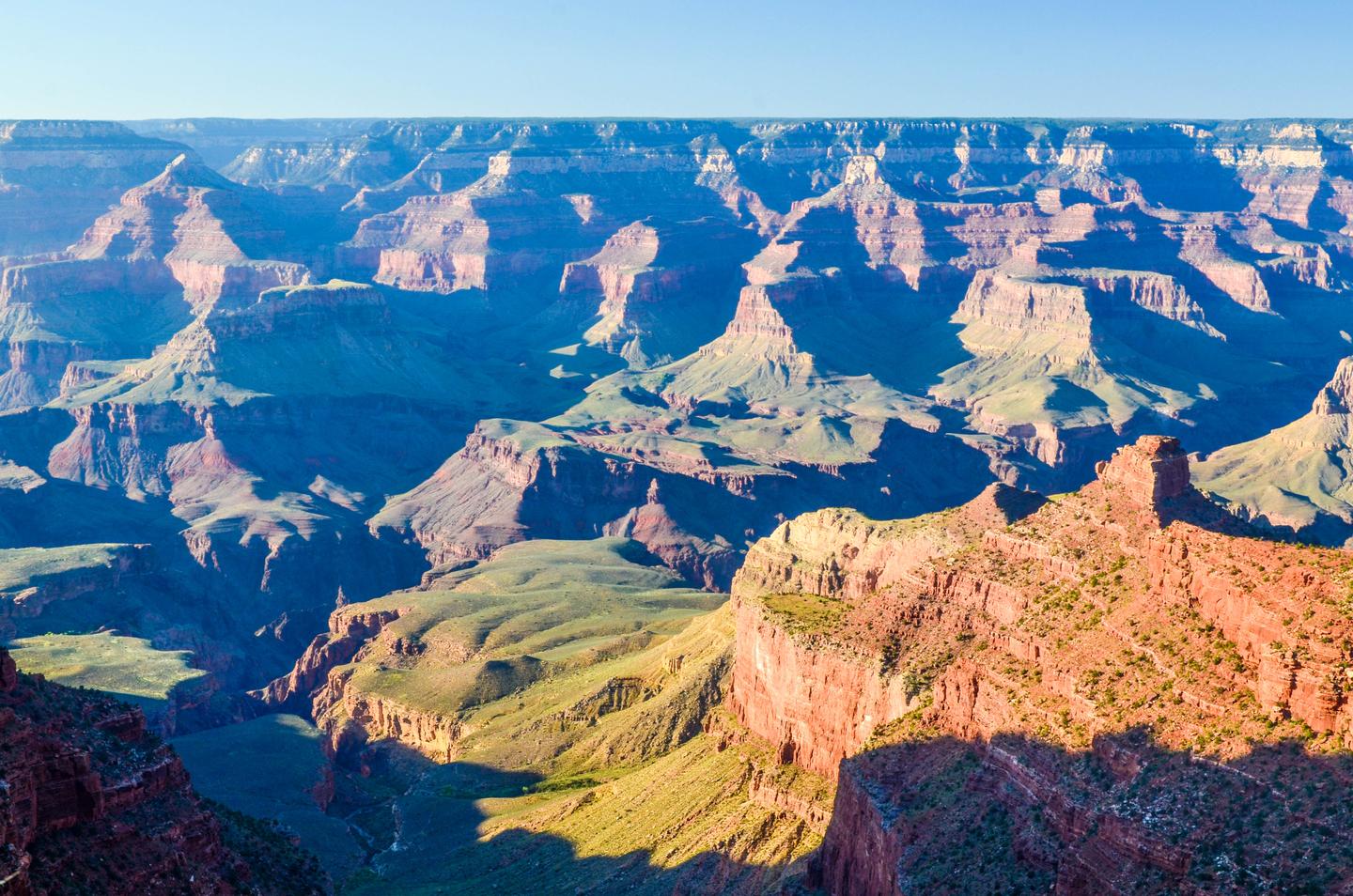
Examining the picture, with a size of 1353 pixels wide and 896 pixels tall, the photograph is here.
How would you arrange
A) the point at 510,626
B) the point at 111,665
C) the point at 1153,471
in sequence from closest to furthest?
the point at 1153,471, the point at 111,665, the point at 510,626

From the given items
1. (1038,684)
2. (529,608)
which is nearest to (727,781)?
(1038,684)

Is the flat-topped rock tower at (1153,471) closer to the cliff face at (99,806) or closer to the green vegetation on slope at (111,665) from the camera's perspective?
the cliff face at (99,806)

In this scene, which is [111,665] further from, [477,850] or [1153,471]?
[1153,471]

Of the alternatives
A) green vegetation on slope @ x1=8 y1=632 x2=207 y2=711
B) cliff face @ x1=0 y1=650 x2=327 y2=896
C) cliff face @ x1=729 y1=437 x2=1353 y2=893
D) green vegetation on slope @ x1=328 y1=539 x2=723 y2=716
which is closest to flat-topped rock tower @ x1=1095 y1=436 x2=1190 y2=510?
cliff face @ x1=729 y1=437 x2=1353 y2=893

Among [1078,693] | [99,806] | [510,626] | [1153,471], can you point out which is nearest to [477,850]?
[99,806]

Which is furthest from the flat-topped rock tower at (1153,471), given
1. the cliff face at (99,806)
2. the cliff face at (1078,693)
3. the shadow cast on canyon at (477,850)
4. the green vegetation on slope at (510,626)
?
the green vegetation on slope at (510,626)
